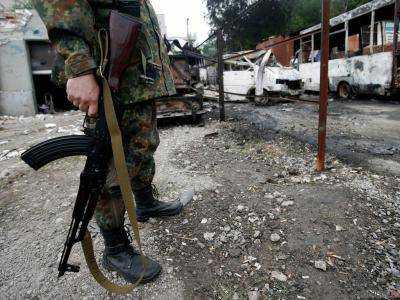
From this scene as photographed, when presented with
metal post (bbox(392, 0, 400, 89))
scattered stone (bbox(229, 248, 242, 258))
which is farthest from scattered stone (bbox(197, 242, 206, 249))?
metal post (bbox(392, 0, 400, 89))

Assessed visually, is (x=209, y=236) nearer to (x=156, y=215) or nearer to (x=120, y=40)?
(x=156, y=215)

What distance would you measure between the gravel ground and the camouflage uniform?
471 millimetres

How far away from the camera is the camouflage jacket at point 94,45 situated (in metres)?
1.28

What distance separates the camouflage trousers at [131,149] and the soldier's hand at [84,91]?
0.29 m

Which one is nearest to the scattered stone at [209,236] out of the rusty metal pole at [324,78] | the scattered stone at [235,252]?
the scattered stone at [235,252]

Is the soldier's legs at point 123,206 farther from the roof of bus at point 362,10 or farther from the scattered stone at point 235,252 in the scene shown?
the roof of bus at point 362,10

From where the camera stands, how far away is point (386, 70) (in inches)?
297

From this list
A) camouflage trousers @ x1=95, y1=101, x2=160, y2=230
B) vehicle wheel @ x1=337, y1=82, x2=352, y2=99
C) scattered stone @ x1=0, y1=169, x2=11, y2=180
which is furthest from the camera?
vehicle wheel @ x1=337, y1=82, x2=352, y2=99

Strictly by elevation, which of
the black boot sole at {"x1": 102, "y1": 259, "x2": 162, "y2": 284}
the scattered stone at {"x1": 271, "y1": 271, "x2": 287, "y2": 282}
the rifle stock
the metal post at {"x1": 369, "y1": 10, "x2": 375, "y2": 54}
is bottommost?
the scattered stone at {"x1": 271, "y1": 271, "x2": 287, "y2": 282}

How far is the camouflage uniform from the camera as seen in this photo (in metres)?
1.28

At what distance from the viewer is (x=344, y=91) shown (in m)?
9.39

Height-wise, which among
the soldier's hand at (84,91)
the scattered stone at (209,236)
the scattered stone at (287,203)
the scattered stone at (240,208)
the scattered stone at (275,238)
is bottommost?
the scattered stone at (209,236)

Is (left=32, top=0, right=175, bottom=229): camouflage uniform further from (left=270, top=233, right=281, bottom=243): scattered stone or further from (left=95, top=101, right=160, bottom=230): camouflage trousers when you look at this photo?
(left=270, top=233, right=281, bottom=243): scattered stone

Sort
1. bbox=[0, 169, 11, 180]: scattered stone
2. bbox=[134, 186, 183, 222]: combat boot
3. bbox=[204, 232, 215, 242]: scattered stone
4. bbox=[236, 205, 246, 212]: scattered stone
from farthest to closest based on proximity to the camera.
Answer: bbox=[0, 169, 11, 180]: scattered stone, bbox=[236, 205, 246, 212]: scattered stone, bbox=[134, 186, 183, 222]: combat boot, bbox=[204, 232, 215, 242]: scattered stone
